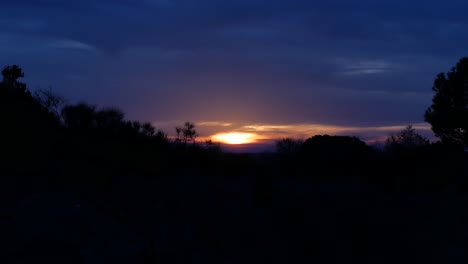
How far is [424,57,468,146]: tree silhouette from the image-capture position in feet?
129

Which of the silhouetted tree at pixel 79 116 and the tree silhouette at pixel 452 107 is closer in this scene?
the silhouetted tree at pixel 79 116

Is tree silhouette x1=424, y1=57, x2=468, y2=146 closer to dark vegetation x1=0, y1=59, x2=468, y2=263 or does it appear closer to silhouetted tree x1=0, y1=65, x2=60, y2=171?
dark vegetation x1=0, y1=59, x2=468, y2=263

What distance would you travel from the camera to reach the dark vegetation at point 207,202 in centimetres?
1205

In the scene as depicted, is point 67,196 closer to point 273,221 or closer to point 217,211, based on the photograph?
point 217,211

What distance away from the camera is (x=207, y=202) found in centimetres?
1543

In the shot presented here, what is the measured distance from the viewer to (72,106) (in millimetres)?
26984

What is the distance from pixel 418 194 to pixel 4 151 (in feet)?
44.2

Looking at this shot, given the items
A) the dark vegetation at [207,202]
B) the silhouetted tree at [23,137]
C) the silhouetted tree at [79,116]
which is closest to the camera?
the dark vegetation at [207,202]

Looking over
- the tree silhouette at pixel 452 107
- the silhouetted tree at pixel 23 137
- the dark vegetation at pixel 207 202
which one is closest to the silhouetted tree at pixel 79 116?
the dark vegetation at pixel 207 202

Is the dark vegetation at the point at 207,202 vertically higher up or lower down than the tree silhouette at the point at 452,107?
lower down

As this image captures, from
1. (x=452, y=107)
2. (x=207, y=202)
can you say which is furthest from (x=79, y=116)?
(x=452, y=107)

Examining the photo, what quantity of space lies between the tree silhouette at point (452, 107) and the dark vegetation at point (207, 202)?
15.9 meters

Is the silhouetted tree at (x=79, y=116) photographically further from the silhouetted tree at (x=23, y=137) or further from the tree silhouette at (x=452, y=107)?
the tree silhouette at (x=452, y=107)

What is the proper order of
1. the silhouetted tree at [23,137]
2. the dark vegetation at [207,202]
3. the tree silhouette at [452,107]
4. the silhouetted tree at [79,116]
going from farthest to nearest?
1. the tree silhouette at [452,107]
2. the silhouetted tree at [79,116]
3. the silhouetted tree at [23,137]
4. the dark vegetation at [207,202]
